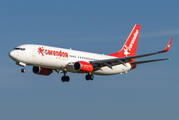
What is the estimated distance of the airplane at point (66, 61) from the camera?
58.2 metres

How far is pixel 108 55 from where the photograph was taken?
7319cm

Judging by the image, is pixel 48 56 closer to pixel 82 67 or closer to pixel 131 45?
pixel 82 67

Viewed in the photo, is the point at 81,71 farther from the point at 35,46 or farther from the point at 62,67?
the point at 35,46

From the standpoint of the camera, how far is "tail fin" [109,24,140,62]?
74875 mm

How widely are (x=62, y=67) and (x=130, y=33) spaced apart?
Result: 2114cm

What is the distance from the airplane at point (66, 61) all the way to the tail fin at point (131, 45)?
3.52 meters

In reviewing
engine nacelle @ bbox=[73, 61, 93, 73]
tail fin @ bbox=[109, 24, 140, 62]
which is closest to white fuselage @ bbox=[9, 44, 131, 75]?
engine nacelle @ bbox=[73, 61, 93, 73]

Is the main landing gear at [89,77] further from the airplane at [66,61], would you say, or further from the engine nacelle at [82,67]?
the engine nacelle at [82,67]

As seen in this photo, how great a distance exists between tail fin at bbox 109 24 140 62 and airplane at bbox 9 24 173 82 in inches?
139

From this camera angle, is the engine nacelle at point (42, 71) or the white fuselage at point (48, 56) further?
the engine nacelle at point (42, 71)

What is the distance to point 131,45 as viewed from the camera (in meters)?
76.6

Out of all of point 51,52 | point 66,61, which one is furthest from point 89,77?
point 51,52

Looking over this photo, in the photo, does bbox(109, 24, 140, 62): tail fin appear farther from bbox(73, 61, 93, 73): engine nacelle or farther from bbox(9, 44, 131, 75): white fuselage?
bbox(73, 61, 93, 73): engine nacelle

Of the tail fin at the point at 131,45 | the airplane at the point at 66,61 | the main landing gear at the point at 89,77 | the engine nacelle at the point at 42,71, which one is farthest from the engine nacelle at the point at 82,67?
the tail fin at the point at 131,45
